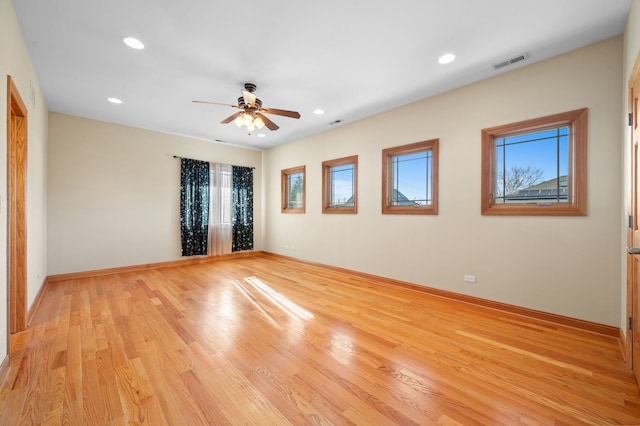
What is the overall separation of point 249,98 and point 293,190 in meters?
3.44

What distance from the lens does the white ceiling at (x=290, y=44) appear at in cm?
216

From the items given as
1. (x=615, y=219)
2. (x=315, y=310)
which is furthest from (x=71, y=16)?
(x=615, y=219)

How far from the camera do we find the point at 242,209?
6582 mm

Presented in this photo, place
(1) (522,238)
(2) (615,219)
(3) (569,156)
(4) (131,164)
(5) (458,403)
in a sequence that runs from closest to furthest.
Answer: (5) (458,403) → (2) (615,219) → (3) (569,156) → (1) (522,238) → (4) (131,164)

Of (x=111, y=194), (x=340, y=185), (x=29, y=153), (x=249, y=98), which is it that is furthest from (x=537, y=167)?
(x=111, y=194)

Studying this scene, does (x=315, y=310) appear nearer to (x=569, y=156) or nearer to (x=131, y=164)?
(x=569, y=156)

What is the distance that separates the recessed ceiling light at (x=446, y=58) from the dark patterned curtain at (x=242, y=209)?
4.90 meters

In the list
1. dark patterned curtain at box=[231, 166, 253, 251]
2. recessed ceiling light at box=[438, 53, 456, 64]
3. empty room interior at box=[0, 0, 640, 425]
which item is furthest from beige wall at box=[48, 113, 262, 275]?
recessed ceiling light at box=[438, 53, 456, 64]

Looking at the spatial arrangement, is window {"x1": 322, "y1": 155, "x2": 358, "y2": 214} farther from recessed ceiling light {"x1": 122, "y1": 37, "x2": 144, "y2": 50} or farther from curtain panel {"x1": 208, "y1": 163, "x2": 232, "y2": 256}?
recessed ceiling light {"x1": 122, "y1": 37, "x2": 144, "y2": 50}

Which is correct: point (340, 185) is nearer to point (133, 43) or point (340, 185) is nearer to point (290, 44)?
point (290, 44)

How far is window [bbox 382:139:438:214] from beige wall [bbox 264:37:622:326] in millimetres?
112

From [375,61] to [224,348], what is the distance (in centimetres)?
319

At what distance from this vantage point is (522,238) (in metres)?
2.98

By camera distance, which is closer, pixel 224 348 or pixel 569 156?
pixel 224 348
